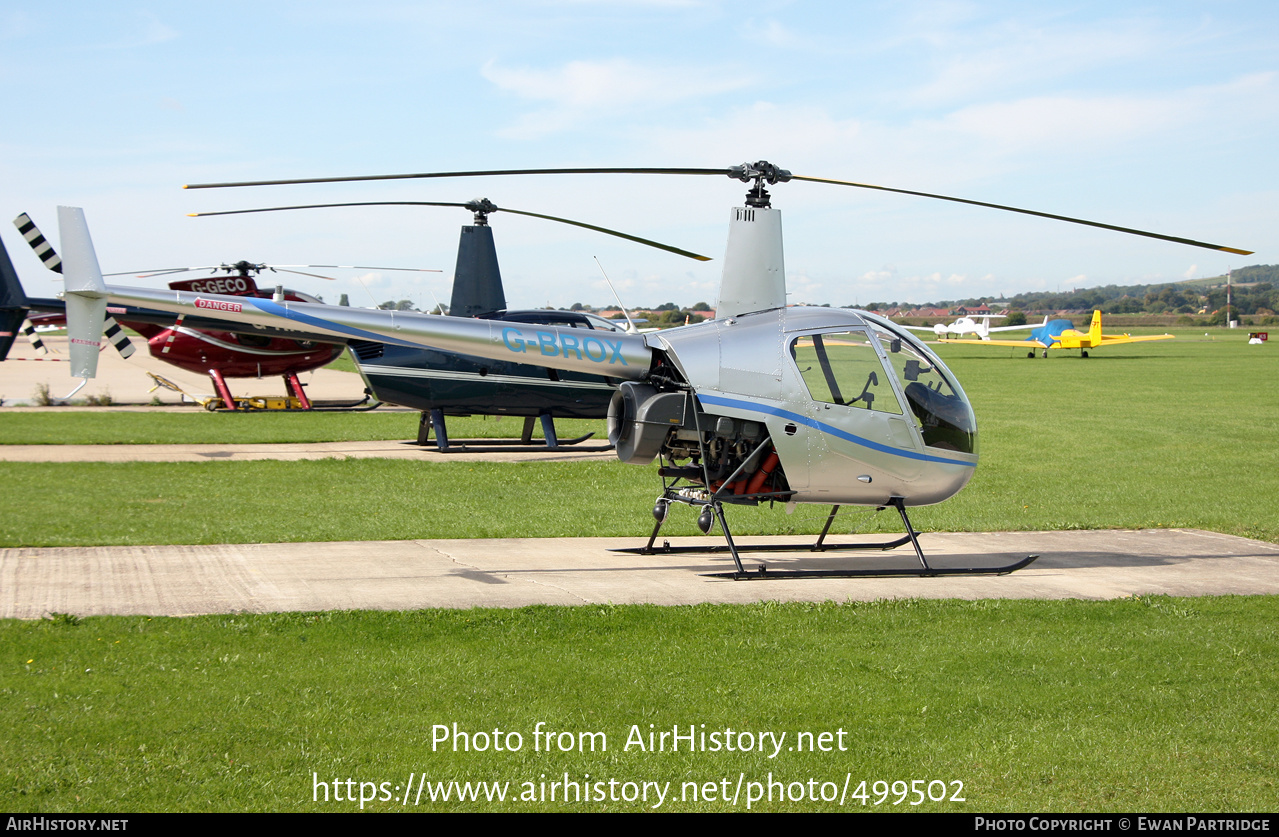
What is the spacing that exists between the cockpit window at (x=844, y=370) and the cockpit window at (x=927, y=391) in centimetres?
15

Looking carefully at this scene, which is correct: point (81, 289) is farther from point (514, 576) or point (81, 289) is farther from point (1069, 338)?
point (1069, 338)

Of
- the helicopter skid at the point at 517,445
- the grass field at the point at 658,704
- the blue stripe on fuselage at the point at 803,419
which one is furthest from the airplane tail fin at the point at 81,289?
the helicopter skid at the point at 517,445

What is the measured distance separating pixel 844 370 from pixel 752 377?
0.89 meters

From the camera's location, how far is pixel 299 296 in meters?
26.0

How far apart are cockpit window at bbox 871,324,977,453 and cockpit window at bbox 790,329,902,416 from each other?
0.51 feet

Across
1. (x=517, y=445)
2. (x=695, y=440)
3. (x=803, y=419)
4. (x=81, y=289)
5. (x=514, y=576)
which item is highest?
(x=81, y=289)

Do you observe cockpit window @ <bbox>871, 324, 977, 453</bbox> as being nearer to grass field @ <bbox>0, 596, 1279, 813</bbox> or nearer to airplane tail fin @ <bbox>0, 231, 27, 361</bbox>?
grass field @ <bbox>0, 596, 1279, 813</bbox>

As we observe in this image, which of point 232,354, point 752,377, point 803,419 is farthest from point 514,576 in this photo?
point 232,354

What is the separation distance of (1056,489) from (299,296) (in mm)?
18939

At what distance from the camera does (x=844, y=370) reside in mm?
9453

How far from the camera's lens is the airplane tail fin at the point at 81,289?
9.57 metres

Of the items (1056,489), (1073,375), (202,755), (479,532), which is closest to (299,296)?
(479,532)

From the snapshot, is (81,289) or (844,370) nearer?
(844,370)

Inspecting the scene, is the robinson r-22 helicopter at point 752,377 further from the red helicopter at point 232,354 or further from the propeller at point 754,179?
the red helicopter at point 232,354
